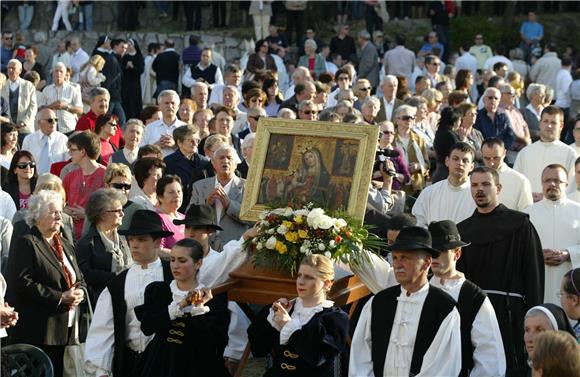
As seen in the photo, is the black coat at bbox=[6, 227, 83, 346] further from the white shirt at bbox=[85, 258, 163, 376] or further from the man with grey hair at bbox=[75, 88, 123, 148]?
the man with grey hair at bbox=[75, 88, 123, 148]

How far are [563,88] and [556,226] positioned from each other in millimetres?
11270

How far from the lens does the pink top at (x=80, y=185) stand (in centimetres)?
1181

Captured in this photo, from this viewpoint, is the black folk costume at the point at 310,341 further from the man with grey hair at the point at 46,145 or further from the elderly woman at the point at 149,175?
the man with grey hair at the point at 46,145

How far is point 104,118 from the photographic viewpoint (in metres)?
13.6

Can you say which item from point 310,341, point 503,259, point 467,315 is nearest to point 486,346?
point 467,315

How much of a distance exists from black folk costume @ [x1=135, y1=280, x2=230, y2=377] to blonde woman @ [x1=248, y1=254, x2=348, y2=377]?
47cm

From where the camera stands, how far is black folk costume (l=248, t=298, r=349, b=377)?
8.13m

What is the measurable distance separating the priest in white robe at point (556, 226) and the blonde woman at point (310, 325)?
3.08 m

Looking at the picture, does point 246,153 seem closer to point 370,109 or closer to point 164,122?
point 164,122

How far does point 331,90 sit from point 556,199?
8350 mm

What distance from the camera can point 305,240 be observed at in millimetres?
9023

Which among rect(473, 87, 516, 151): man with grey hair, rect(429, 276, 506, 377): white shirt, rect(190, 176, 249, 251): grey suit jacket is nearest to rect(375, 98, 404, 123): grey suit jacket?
rect(473, 87, 516, 151): man with grey hair

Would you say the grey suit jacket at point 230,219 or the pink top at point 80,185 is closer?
the grey suit jacket at point 230,219

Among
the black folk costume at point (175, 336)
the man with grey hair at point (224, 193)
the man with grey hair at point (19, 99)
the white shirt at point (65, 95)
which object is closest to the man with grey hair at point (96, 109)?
the man with grey hair at point (19, 99)
